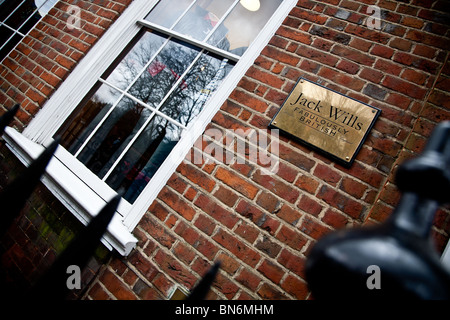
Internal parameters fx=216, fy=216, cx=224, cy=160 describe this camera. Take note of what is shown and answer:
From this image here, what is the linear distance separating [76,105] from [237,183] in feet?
5.53

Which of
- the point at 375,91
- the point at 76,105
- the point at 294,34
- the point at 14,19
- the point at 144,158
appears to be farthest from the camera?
the point at 14,19

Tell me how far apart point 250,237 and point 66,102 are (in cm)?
196

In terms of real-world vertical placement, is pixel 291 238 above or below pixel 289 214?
below

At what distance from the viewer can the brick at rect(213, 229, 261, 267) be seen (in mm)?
1122

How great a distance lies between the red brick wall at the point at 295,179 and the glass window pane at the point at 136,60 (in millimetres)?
987

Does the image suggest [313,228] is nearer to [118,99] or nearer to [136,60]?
[118,99]

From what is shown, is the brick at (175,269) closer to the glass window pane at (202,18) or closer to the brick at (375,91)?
the brick at (375,91)

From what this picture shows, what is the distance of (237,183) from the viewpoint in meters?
1.27

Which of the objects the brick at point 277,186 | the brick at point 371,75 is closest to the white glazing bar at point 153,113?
the brick at point 277,186

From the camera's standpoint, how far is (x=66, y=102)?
1.93 m

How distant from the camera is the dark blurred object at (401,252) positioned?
30 centimetres

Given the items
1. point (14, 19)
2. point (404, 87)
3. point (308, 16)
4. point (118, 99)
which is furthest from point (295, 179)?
point (14, 19)

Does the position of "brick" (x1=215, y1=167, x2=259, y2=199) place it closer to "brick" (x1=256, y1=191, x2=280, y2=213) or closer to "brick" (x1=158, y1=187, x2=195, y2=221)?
"brick" (x1=256, y1=191, x2=280, y2=213)

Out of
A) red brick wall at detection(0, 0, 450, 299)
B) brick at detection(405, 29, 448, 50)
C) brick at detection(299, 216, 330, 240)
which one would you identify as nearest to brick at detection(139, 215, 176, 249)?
red brick wall at detection(0, 0, 450, 299)
